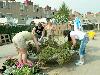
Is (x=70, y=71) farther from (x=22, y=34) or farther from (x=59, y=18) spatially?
(x=59, y=18)

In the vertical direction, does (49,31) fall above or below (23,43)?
below

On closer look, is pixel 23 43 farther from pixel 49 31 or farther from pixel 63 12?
pixel 63 12

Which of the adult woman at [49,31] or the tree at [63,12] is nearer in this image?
the adult woman at [49,31]

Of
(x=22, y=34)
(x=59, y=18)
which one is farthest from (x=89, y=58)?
(x=59, y=18)

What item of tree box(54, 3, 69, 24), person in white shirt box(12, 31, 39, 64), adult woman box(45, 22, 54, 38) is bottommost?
tree box(54, 3, 69, 24)

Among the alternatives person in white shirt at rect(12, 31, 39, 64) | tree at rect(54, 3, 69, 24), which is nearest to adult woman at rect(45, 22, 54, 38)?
person in white shirt at rect(12, 31, 39, 64)

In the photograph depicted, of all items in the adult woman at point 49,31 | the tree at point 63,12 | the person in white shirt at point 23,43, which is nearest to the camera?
the person in white shirt at point 23,43

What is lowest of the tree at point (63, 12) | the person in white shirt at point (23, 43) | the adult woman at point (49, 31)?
the tree at point (63, 12)

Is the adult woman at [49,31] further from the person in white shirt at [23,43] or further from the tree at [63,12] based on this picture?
the tree at [63,12]

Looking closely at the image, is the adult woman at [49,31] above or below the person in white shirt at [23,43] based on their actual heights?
below

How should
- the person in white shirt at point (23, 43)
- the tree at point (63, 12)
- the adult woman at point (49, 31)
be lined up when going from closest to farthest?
the person in white shirt at point (23, 43)
the adult woman at point (49, 31)
the tree at point (63, 12)

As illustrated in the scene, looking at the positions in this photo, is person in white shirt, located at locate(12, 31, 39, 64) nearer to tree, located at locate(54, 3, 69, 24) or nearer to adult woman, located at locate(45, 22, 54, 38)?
adult woman, located at locate(45, 22, 54, 38)

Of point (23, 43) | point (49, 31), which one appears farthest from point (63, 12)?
point (23, 43)

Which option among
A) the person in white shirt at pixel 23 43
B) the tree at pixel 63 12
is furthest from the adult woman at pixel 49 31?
the tree at pixel 63 12
